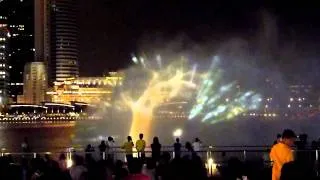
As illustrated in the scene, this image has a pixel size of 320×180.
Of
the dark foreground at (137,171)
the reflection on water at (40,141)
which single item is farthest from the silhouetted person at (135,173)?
the reflection on water at (40,141)

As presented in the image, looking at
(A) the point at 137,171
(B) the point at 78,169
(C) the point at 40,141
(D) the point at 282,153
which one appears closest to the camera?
(A) the point at 137,171

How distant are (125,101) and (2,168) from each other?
329ft

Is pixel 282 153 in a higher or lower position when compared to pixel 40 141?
higher

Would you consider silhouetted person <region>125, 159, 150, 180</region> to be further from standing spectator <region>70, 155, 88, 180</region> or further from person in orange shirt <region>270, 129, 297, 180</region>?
standing spectator <region>70, 155, 88, 180</region>

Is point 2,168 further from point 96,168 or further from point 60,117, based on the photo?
point 60,117

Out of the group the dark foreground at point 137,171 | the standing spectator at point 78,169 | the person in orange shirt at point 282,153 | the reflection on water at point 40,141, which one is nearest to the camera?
the dark foreground at point 137,171

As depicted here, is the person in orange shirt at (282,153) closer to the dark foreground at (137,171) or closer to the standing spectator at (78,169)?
the dark foreground at (137,171)

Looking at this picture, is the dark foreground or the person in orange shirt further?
the person in orange shirt

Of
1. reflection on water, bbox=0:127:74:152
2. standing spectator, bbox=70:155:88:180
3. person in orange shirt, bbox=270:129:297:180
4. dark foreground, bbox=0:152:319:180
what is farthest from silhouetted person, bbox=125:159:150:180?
reflection on water, bbox=0:127:74:152

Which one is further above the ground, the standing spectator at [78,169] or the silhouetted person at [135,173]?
the silhouetted person at [135,173]

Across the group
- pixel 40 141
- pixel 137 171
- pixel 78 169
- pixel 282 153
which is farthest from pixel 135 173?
pixel 40 141

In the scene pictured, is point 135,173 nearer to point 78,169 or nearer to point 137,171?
point 137,171

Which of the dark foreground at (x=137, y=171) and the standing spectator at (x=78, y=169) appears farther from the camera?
the standing spectator at (x=78, y=169)

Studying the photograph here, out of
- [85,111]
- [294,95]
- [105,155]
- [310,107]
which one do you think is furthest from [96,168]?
[85,111]
